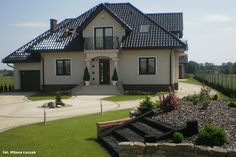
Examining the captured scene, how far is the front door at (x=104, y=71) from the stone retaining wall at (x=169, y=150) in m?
25.4

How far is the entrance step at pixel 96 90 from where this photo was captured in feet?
103

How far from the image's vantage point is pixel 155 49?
107 feet

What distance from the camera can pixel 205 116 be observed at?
1162 cm

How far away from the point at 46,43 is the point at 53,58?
1.56 m

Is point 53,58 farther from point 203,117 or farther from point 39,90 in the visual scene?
point 203,117

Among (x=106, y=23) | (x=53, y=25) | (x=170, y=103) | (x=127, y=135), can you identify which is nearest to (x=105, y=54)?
(x=106, y=23)

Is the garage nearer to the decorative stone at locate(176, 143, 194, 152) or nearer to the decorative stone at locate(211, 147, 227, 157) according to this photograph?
the decorative stone at locate(176, 143, 194, 152)

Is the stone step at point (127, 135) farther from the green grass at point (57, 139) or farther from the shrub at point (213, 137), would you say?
the shrub at point (213, 137)

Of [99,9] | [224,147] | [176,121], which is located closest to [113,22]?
[99,9]

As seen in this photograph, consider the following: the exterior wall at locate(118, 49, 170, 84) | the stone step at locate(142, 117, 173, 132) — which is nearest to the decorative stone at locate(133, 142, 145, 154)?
the stone step at locate(142, 117, 173, 132)

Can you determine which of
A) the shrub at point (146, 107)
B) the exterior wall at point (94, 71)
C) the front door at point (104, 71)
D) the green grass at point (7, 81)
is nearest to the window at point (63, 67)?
the exterior wall at point (94, 71)

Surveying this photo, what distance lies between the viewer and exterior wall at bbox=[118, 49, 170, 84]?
32.5 metres

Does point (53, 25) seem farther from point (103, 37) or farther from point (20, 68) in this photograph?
point (103, 37)

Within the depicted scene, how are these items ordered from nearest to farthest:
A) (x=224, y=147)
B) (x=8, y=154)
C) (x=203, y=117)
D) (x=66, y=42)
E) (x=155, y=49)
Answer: (x=224, y=147), (x=8, y=154), (x=203, y=117), (x=155, y=49), (x=66, y=42)
